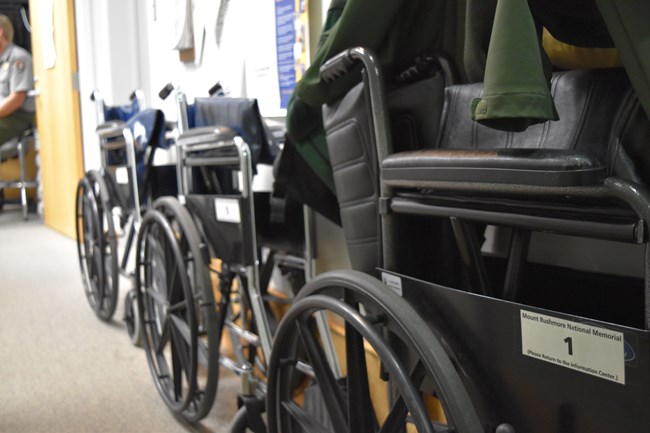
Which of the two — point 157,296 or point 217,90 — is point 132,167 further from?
point 157,296

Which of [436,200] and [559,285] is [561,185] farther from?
[559,285]

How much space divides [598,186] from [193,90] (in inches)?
94.6

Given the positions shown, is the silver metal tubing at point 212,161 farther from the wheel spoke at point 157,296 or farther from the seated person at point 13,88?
the seated person at point 13,88

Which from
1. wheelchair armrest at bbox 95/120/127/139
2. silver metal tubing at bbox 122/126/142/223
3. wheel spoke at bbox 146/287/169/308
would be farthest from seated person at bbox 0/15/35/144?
wheel spoke at bbox 146/287/169/308

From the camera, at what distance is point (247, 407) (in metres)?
1.52

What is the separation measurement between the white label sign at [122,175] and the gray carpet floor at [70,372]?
61cm

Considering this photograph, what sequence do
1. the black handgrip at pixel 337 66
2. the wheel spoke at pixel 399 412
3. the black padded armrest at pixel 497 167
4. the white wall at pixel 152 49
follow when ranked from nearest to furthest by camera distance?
the black padded armrest at pixel 497 167 < the wheel spoke at pixel 399 412 < the black handgrip at pixel 337 66 < the white wall at pixel 152 49

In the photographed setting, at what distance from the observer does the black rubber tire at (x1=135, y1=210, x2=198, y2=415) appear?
66.0 inches

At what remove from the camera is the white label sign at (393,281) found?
38.2 inches

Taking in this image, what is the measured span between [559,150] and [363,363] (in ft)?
1.45

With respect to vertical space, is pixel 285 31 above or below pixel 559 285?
above

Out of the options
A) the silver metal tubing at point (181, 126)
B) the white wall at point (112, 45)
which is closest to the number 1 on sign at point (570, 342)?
the silver metal tubing at point (181, 126)

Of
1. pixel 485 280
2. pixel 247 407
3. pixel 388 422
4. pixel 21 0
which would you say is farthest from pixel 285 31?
pixel 21 0

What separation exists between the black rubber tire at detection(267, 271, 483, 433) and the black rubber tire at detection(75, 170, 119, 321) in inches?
62.9
